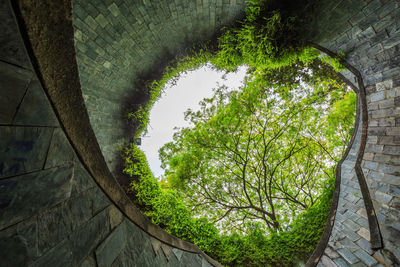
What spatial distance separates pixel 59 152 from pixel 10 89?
37 cm

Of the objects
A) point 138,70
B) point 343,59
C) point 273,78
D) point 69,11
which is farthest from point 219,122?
point 69,11

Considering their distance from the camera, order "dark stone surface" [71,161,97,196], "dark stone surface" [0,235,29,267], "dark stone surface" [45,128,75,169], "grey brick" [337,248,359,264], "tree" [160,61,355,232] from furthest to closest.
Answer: "tree" [160,61,355,232] < "grey brick" [337,248,359,264] < "dark stone surface" [71,161,97,196] < "dark stone surface" [45,128,75,169] < "dark stone surface" [0,235,29,267]

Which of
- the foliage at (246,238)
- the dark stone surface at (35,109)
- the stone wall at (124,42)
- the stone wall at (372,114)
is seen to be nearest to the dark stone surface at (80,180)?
the dark stone surface at (35,109)

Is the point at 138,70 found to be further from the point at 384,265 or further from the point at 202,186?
the point at 384,265

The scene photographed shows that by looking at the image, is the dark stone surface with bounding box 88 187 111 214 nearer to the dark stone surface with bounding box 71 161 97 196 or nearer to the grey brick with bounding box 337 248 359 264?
the dark stone surface with bounding box 71 161 97 196

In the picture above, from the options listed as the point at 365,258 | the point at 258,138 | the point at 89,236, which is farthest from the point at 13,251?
the point at 258,138

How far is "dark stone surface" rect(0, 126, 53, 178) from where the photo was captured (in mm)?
613

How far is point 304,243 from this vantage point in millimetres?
4078

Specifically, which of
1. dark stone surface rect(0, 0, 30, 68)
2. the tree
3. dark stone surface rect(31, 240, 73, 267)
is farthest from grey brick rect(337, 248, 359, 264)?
dark stone surface rect(0, 0, 30, 68)

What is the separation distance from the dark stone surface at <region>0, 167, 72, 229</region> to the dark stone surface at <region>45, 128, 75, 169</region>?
4cm

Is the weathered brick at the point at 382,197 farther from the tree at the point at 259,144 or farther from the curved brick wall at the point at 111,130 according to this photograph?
the tree at the point at 259,144

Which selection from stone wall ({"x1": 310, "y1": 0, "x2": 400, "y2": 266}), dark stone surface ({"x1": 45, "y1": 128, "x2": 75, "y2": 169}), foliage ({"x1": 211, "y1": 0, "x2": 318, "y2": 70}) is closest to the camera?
dark stone surface ({"x1": 45, "y1": 128, "x2": 75, "y2": 169})

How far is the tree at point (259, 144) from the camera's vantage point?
5316 mm

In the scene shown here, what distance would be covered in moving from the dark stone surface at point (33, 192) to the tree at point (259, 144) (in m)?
5.11
